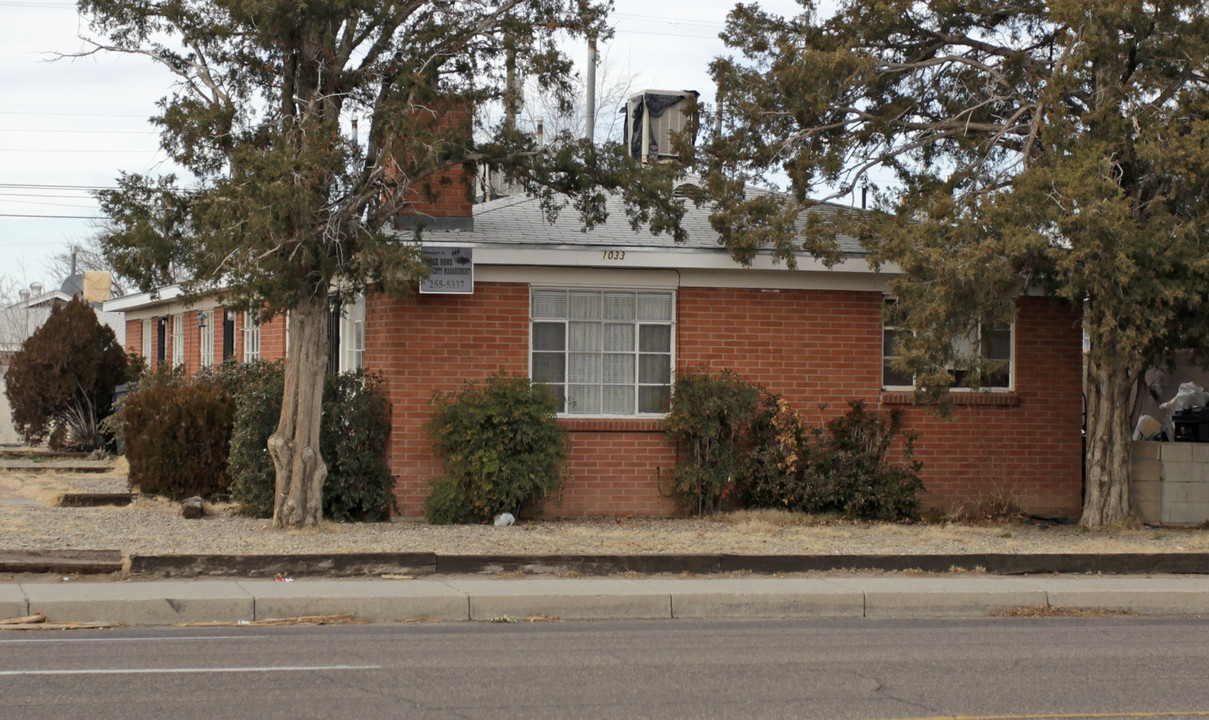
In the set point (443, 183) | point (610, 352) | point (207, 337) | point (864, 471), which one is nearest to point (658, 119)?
point (610, 352)

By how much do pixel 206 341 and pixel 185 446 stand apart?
30.9 feet

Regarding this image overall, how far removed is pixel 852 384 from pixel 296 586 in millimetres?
8307

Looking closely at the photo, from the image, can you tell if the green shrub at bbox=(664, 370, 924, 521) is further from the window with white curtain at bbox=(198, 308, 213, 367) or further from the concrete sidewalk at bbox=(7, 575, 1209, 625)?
the window with white curtain at bbox=(198, 308, 213, 367)

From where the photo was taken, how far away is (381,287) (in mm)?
13750

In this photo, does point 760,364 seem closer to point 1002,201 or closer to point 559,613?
point 1002,201

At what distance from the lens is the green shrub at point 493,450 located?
1482 centimetres

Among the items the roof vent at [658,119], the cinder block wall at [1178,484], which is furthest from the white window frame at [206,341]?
the cinder block wall at [1178,484]

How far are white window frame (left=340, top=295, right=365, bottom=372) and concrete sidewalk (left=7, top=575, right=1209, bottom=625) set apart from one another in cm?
604

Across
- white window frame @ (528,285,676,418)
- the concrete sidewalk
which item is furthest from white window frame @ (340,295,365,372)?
the concrete sidewalk

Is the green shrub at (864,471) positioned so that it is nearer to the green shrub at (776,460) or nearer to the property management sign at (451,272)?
the green shrub at (776,460)

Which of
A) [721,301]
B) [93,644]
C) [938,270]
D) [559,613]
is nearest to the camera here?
[93,644]

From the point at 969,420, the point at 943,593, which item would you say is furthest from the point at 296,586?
the point at 969,420

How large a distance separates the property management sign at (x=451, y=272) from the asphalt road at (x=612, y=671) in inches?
222

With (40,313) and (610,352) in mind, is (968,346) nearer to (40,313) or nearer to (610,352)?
(610,352)
